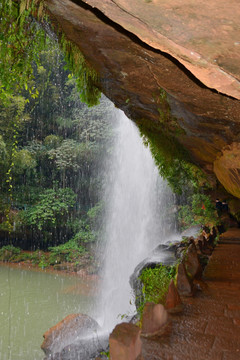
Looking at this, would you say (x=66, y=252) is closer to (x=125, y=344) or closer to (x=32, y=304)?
(x=32, y=304)

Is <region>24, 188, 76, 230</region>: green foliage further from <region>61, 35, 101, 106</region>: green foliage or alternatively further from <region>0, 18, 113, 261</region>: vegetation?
<region>61, 35, 101, 106</region>: green foliage

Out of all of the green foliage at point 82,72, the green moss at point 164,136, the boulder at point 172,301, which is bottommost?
the boulder at point 172,301

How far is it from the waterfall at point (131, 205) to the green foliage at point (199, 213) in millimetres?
1228

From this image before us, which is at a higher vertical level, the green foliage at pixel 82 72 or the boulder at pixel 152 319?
the green foliage at pixel 82 72

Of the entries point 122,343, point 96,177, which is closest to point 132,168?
point 96,177

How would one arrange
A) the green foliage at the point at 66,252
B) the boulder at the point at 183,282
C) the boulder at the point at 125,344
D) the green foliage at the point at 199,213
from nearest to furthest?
the boulder at the point at 125,344
the boulder at the point at 183,282
the green foliage at the point at 199,213
the green foliage at the point at 66,252

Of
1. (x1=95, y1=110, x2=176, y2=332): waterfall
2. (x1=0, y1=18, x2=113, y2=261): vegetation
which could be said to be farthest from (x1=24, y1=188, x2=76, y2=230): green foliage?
(x1=95, y1=110, x2=176, y2=332): waterfall

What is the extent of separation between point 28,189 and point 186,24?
20.1 m

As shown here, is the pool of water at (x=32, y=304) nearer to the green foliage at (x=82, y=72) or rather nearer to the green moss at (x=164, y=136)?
the green moss at (x=164, y=136)

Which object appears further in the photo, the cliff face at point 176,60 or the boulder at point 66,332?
the boulder at point 66,332

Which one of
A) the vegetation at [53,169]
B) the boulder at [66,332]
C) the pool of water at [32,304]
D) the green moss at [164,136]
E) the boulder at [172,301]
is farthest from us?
the vegetation at [53,169]

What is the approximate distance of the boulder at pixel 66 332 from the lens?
7430 mm

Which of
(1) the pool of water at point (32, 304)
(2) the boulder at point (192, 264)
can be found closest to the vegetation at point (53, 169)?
(1) the pool of water at point (32, 304)

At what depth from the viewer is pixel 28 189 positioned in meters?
20.2
